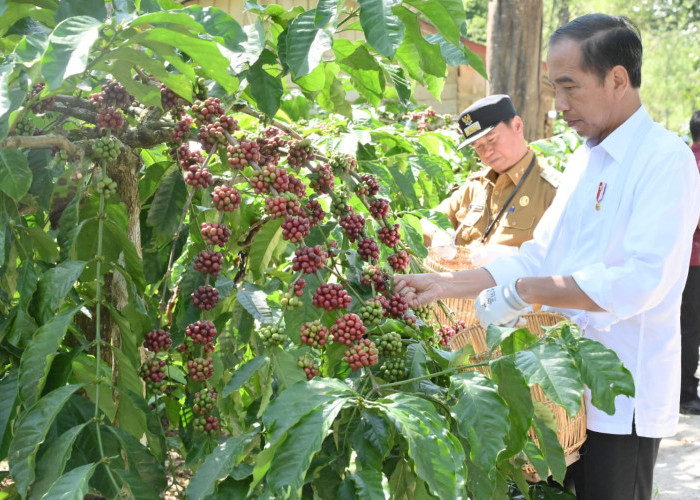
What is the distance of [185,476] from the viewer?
14.5ft

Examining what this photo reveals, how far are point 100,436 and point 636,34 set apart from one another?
1.79m

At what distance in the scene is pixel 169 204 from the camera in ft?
7.43

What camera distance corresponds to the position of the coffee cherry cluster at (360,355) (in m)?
1.70

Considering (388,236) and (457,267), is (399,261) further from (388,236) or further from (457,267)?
(457,267)

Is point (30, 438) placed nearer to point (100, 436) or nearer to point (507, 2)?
point (100, 436)

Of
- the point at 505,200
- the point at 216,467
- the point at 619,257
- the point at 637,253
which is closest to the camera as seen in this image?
the point at 216,467

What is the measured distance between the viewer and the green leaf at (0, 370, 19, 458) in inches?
69.7

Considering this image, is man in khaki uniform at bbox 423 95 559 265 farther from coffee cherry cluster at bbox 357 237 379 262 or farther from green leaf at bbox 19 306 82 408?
green leaf at bbox 19 306 82 408

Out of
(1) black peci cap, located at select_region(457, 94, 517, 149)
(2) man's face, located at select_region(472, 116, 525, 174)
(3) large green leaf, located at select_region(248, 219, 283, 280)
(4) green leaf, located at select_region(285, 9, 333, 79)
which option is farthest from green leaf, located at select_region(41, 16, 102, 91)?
(2) man's face, located at select_region(472, 116, 525, 174)

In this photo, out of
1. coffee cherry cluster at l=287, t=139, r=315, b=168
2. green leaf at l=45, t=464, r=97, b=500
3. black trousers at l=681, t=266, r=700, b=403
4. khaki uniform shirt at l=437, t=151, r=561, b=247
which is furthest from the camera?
black trousers at l=681, t=266, r=700, b=403

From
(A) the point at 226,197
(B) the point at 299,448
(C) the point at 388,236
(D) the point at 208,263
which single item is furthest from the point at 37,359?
(C) the point at 388,236

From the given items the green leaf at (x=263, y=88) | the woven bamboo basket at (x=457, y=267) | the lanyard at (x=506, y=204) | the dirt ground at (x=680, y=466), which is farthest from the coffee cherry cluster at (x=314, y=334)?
the dirt ground at (x=680, y=466)

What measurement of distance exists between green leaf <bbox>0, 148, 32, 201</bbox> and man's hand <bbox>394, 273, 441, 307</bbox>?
2.87 feet

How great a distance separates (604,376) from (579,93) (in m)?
1.06
